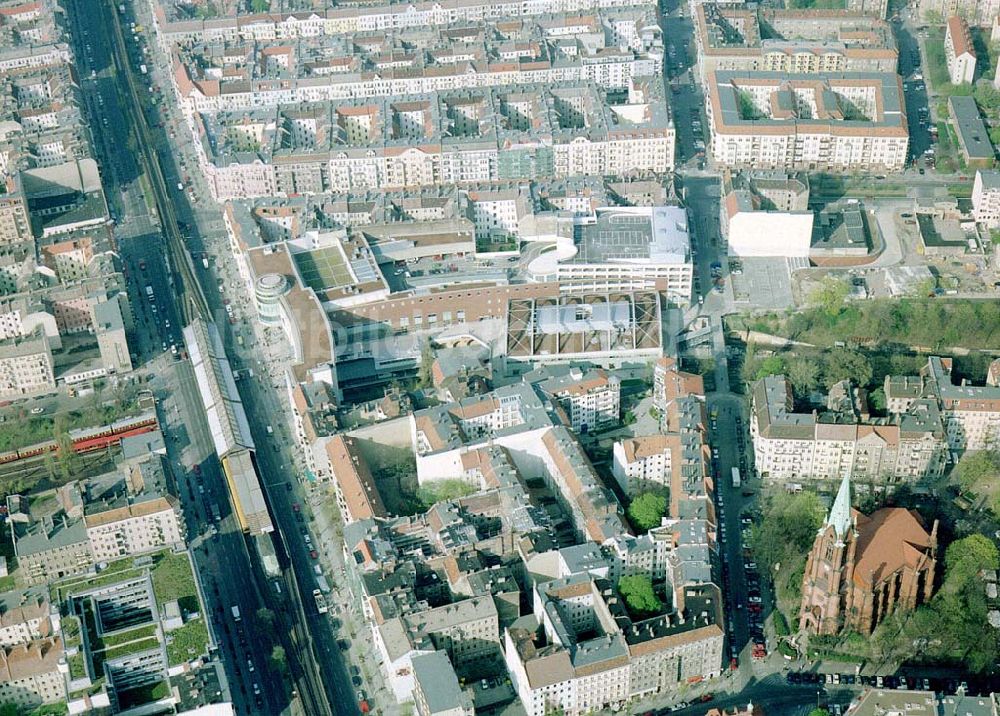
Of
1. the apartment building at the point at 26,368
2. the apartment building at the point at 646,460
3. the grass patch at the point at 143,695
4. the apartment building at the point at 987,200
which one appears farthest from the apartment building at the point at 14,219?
the apartment building at the point at 987,200

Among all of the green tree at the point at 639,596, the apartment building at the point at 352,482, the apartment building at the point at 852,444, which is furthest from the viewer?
the apartment building at the point at 852,444

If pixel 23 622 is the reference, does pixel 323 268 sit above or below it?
above

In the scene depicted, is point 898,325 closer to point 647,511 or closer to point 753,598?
point 647,511

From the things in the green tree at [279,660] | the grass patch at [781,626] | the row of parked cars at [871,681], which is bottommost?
the row of parked cars at [871,681]

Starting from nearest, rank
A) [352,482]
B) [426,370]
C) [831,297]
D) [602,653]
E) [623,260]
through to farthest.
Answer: [602,653] → [352,482] → [426,370] → [831,297] → [623,260]

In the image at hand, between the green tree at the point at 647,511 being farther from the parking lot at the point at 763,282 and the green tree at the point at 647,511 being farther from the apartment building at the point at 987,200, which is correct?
the apartment building at the point at 987,200

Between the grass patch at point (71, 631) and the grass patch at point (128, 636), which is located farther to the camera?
the grass patch at point (128, 636)

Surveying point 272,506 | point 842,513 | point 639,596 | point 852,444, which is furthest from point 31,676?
point 852,444
